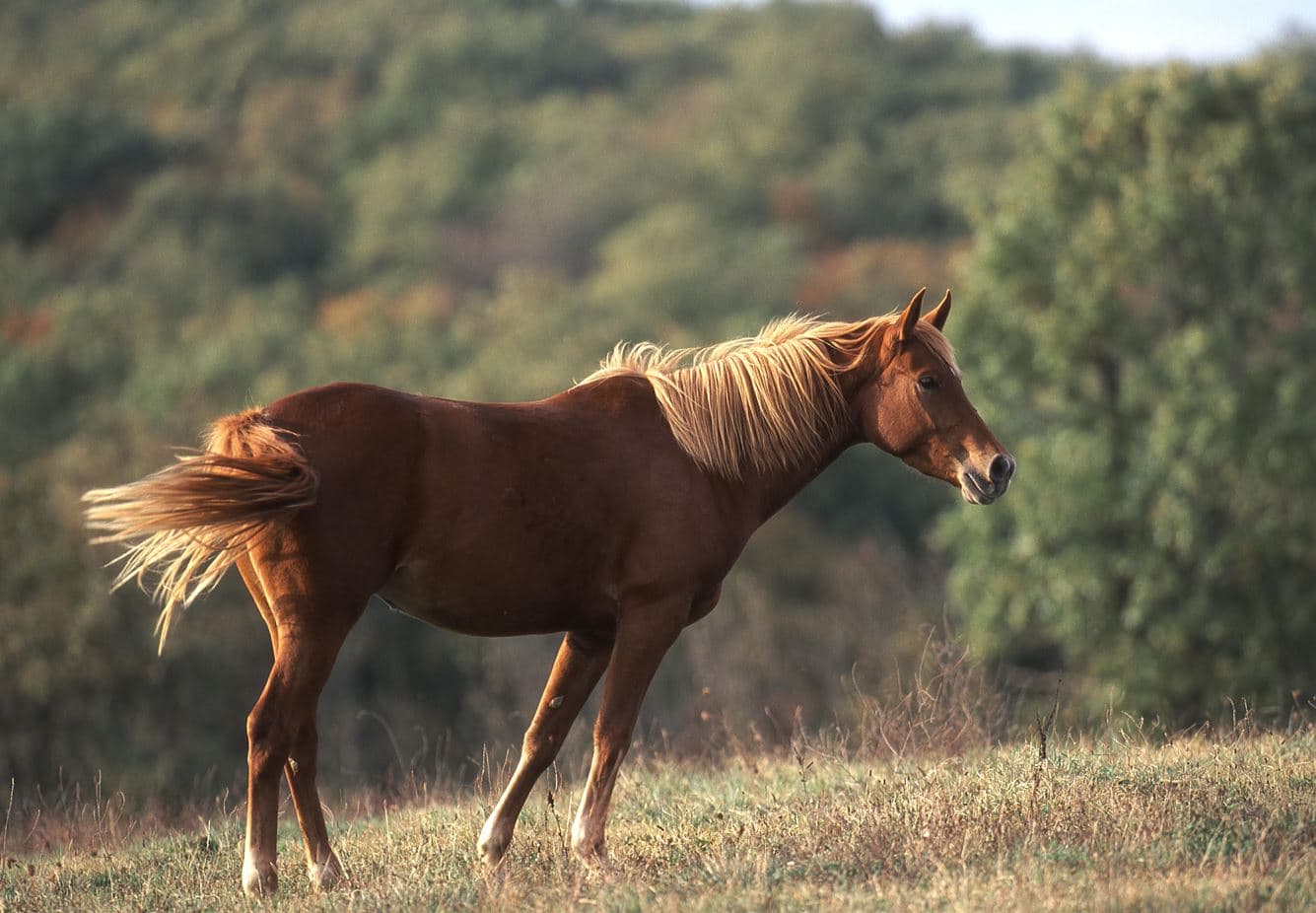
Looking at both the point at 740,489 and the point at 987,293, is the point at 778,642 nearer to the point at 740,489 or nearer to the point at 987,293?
the point at 987,293

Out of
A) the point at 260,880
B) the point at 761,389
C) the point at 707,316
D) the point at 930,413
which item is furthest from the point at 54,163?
the point at 930,413

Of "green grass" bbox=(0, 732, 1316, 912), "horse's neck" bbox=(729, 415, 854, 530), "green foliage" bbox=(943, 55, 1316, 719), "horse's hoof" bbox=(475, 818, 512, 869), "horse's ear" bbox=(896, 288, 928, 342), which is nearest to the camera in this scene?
"green grass" bbox=(0, 732, 1316, 912)

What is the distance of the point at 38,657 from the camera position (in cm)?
2709

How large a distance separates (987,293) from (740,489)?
18239 mm

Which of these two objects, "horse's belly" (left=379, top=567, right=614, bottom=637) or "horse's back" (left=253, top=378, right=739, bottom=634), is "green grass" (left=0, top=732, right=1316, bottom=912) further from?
"horse's back" (left=253, top=378, right=739, bottom=634)

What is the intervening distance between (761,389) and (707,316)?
46.1 meters

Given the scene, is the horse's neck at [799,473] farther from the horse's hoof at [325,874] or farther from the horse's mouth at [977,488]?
the horse's hoof at [325,874]

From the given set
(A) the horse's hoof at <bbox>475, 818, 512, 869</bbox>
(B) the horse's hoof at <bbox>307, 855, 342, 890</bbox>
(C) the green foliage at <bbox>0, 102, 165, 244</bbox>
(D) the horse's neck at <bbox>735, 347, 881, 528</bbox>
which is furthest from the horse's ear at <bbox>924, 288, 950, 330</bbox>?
(C) the green foliage at <bbox>0, 102, 165, 244</bbox>

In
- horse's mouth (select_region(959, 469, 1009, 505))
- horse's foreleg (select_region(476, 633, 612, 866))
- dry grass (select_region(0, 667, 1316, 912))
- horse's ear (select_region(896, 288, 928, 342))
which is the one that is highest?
horse's ear (select_region(896, 288, 928, 342))

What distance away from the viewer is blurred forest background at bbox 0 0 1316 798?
22219mm

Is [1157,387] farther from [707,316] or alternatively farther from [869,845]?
[707,316]

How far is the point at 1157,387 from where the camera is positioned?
23.0 metres

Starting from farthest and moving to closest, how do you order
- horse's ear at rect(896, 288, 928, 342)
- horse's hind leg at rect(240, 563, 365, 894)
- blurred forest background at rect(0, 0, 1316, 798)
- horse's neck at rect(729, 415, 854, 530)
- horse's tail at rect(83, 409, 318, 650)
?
1. blurred forest background at rect(0, 0, 1316, 798)
2. horse's neck at rect(729, 415, 854, 530)
3. horse's ear at rect(896, 288, 928, 342)
4. horse's hind leg at rect(240, 563, 365, 894)
5. horse's tail at rect(83, 409, 318, 650)

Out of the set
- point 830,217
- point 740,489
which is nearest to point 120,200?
point 830,217
